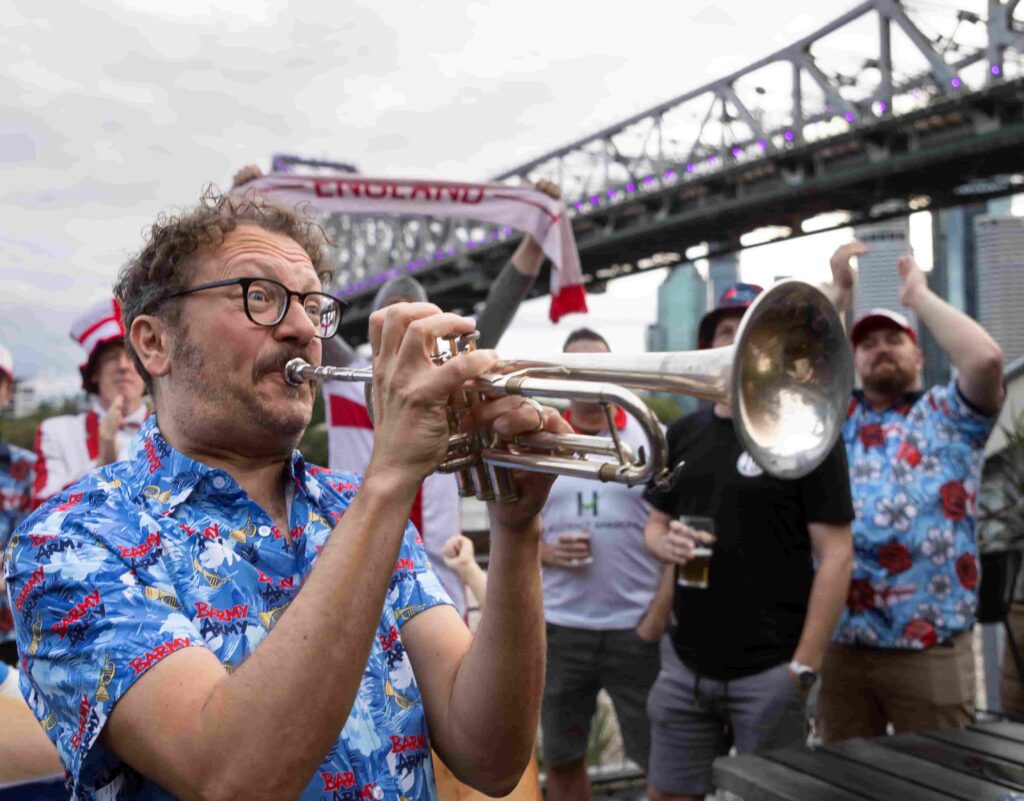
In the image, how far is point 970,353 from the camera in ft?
10.7

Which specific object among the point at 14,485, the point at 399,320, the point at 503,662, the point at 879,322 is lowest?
the point at 503,662

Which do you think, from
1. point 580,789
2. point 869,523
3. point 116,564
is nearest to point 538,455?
point 116,564

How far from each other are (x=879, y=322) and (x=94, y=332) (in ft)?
10.5

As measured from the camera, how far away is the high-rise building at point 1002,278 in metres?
16.2

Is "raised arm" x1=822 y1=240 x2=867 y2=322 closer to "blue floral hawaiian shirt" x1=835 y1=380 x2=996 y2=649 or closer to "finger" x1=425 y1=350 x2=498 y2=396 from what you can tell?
"blue floral hawaiian shirt" x1=835 y1=380 x2=996 y2=649

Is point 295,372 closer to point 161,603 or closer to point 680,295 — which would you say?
point 161,603

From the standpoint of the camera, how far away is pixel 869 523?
353 centimetres

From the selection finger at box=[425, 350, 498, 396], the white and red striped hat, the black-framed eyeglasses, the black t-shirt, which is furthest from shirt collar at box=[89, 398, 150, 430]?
finger at box=[425, 350, 498, 396]

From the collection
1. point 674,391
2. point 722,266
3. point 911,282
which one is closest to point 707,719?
point 911,282

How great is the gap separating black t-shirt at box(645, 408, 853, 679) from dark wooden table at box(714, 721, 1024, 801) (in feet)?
2.10

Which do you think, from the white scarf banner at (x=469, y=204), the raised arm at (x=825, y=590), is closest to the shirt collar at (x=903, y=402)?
the raised arm at (x=825, y=590)

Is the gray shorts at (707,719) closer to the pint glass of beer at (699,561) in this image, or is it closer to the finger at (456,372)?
the pint glass of beer at (699,561)

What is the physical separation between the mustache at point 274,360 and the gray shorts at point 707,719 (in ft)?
6.64

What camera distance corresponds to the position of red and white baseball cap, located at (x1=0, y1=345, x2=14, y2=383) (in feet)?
13.9
